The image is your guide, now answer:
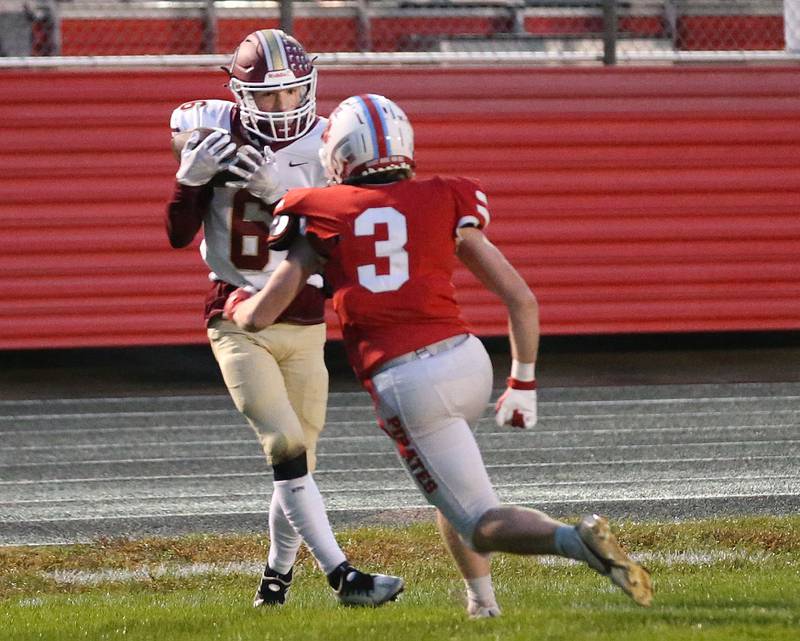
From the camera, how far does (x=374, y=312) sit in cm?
415

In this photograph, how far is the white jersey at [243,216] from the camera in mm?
5270

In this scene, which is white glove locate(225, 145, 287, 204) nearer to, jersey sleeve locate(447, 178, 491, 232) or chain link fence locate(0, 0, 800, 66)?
jersey sleeve locate(447, 178, 491, 232)

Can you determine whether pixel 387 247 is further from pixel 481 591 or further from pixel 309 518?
pixel 309 518

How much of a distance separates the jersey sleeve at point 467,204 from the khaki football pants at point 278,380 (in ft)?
3.96

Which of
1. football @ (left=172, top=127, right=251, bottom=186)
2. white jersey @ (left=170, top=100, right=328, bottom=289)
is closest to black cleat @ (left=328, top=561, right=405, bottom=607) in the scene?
white jersey @ (left=170, top=100, right=328, bottom=289)

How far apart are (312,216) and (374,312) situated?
12.0 inches

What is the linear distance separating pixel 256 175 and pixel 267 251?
30 cm

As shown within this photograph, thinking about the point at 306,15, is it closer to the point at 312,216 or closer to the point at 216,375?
the point at 216,375

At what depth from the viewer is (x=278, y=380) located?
5176mm

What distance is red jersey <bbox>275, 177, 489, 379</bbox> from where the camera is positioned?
4.12 metres

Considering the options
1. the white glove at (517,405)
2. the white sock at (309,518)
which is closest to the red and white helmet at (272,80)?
the white sock at (309,518)

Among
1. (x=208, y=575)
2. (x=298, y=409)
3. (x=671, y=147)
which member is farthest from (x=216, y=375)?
(x=298, y=409)

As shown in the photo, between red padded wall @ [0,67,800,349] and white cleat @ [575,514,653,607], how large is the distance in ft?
31.0

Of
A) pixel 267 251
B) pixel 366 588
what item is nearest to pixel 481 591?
pixel 366 588
